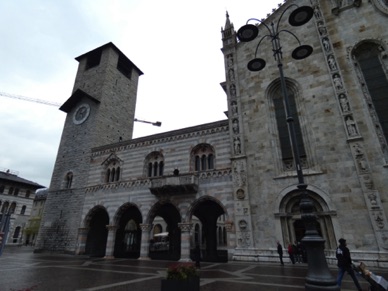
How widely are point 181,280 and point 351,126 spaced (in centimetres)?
1530

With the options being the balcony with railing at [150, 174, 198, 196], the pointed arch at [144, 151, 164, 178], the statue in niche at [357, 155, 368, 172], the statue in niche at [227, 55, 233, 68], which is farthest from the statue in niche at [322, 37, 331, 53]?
the pointed arch at [144, 151, 164, 178]

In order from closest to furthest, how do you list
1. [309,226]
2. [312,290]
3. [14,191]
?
[312,290], [309,226], [14,191]

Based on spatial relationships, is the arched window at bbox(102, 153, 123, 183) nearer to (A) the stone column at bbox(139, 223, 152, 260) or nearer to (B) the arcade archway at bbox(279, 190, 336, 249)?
(A) the stone column at bbox(139, 223, 152, 260)

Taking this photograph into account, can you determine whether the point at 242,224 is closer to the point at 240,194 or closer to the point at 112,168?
the point at 240,194

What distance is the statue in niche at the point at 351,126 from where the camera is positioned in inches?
601

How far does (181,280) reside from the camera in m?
5.86

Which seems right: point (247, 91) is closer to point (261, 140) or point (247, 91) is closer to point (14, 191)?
point (261, 140)

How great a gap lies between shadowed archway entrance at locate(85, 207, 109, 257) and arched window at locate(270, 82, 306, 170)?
60.3ft

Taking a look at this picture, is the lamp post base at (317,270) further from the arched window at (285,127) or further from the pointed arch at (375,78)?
the pointed arch at (375,78)

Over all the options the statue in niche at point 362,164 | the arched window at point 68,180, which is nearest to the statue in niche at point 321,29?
the statue in niche at point 362,164

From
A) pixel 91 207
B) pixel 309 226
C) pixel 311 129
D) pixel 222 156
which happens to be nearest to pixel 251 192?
pixel 222 156

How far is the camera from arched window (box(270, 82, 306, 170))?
674 inches

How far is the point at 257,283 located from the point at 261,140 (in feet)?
37.1

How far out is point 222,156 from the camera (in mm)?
19250
